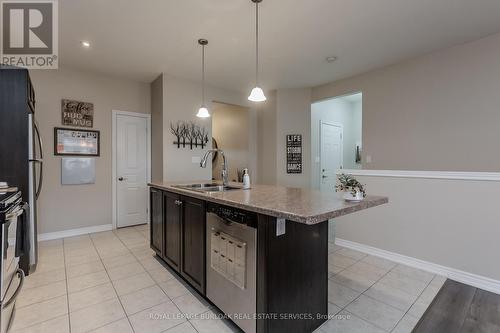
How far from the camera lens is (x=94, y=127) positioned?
407 centimetres

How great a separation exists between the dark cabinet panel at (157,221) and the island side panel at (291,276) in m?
1.66

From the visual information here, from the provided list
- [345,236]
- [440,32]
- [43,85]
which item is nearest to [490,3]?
[440,32]

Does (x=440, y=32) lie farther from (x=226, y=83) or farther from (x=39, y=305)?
(x=39, y=305)

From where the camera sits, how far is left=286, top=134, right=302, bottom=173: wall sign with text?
496 cm

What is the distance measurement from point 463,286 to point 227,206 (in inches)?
96.1

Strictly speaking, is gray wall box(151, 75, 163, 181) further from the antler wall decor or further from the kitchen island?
the kitchen island

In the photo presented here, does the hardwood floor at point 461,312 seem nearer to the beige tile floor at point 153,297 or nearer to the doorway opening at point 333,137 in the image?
the beige tile floor at point 153,297

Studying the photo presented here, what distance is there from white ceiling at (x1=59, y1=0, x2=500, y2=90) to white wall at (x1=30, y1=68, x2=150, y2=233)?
11.5 inches

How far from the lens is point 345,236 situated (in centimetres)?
345

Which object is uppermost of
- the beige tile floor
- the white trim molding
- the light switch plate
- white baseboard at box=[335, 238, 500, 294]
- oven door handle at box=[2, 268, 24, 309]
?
the white trim molding

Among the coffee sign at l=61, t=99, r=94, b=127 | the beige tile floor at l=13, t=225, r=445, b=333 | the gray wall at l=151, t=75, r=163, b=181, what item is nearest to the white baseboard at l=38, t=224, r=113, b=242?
the beige tile floor at l=13, t=225, r=445, b=333

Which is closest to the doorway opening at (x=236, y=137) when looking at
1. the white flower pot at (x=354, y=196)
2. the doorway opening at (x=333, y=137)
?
the doorway opening at (x=333, y=137)

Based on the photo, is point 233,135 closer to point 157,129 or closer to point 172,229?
point 157,129

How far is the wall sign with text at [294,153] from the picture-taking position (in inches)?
195
